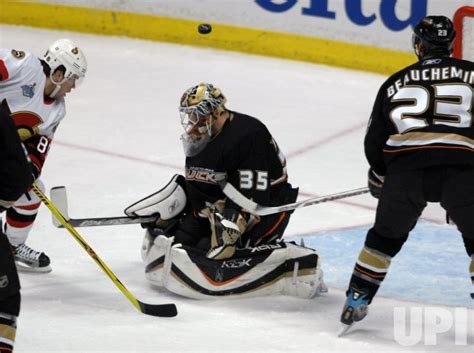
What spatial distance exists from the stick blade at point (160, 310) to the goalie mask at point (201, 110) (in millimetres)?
569

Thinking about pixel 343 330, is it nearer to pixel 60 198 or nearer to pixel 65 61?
pixel 60 198

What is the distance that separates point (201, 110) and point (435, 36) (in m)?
0.85

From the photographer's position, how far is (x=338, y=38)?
24.0 ft

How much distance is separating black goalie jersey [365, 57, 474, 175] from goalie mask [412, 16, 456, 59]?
0.06 meters

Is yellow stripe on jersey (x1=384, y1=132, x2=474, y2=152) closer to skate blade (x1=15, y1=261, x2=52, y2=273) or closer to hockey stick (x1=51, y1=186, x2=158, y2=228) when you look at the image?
hockey stick (x1=51, y1=186, x2=158, y2=228)

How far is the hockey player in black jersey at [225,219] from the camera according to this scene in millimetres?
4344

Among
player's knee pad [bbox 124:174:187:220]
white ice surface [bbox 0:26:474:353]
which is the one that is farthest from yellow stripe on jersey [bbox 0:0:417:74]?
player's knee pad [bbox 124:174:187:220]

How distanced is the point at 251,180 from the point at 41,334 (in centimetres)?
90

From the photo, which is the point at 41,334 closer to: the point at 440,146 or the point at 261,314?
the point at 261,314

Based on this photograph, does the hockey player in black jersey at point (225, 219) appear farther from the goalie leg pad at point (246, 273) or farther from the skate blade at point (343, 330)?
the skate blade at point (343, 330)

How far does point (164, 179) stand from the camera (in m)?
5.82

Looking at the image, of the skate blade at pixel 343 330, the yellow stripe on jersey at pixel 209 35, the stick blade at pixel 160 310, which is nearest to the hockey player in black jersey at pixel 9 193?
the stick blade at pixel 160 310

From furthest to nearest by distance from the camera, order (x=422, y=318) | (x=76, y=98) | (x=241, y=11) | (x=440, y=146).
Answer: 1. (x=241, y=11)
2. (x=76, y=98)
3. (x=422, y=318)
4. (x=440, y=146)

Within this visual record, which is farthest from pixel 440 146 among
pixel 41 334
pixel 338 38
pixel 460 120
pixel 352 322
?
pixel 338 38
